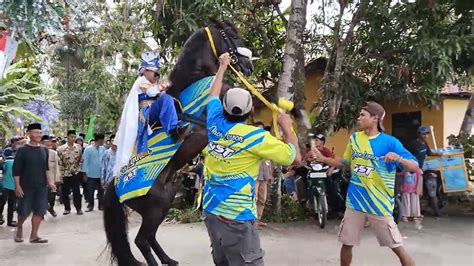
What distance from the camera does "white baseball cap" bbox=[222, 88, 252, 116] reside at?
3.35 meters

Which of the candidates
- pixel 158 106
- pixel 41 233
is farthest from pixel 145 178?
pixel 41 233

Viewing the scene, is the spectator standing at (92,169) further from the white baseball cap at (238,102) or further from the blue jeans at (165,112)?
the white baseball cap at (238,102)

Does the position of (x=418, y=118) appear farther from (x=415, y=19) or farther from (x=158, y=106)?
(x=158, y=106)

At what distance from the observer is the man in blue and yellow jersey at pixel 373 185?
14.6 feet

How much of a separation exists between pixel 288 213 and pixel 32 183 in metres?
3.82

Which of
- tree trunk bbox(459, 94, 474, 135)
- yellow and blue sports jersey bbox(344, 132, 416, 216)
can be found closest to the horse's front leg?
yellow and blue sports jersey bbox(344, 132, 416, 216)

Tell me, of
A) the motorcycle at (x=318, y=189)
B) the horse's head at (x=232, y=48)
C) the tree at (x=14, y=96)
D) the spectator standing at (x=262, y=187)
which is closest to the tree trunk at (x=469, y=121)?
the motorcycle at (x=318, y=189)

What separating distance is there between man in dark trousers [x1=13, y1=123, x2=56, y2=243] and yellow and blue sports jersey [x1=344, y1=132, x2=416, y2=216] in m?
4.29

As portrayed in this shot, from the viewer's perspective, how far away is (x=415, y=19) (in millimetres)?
7797

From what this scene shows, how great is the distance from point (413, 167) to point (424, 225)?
4259 mm

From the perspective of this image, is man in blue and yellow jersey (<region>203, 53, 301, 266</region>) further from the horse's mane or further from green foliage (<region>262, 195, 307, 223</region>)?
green foliage (<region>262, 195, 307, 223</region>)

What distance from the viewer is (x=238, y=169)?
3.39m

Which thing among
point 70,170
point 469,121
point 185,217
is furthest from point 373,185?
point 70,170

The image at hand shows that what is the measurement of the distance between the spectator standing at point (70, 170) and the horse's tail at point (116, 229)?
5739 mm
